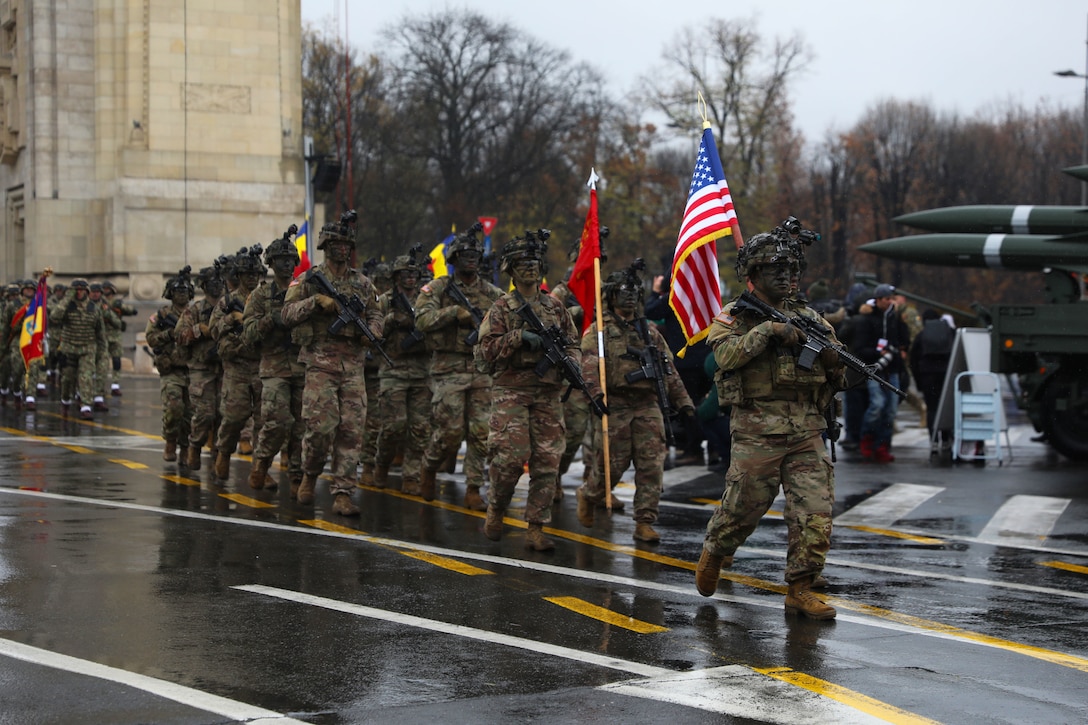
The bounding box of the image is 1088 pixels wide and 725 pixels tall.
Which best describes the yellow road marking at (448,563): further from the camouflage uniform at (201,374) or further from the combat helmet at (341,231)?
the camouflage uniform at (201,374)

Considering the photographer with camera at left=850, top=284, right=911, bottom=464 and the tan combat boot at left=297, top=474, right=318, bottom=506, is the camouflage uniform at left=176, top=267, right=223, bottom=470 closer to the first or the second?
the tan combat boot at left=297, top=474, right=318, bottom=506

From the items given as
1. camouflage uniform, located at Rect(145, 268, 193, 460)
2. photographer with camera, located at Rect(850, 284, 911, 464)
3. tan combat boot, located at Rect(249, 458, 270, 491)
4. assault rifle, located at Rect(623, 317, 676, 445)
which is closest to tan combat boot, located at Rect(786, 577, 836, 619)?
assault rifle, located at Rect(623, 317, 676, 445)

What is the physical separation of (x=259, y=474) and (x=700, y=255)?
462cm

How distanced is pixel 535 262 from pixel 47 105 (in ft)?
91.9

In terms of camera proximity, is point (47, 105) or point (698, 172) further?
point (47, 105)

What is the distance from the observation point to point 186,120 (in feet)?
114

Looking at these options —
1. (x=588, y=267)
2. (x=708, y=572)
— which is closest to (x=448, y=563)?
(x=708, y=572)

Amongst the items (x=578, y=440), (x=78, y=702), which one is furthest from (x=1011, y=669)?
(x=578, y=440)

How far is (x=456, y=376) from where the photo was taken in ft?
41.0

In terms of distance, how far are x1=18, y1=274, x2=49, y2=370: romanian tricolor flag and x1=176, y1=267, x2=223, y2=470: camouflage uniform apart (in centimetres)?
775

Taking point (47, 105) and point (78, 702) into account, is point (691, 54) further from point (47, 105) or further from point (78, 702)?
point (78, 702)

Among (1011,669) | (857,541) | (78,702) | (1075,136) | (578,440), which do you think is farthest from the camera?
(1075,136)

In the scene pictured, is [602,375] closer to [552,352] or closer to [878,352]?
[552,352]

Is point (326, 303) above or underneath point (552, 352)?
above
